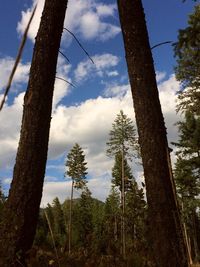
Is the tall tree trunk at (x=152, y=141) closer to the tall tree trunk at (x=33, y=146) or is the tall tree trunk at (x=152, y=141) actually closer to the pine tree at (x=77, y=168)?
the tall tree trunk at (x=33, y=146)

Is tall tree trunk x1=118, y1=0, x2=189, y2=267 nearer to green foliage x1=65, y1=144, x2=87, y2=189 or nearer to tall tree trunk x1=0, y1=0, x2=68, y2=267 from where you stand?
Answer: tall tree trunk x1=0, y1=0, x2=68, y2=267

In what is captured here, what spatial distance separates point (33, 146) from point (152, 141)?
5.14ft

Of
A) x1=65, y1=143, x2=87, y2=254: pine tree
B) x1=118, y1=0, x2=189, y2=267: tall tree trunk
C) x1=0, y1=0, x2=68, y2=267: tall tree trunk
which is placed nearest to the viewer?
x1=118, y1=0, x2=189, y2=267: tall tree trunk

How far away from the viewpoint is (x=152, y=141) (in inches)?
179

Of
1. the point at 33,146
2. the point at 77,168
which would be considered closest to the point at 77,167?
the point at 77,168

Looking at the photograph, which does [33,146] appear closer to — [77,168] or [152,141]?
[152,141]

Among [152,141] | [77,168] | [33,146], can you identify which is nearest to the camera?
[152,141]

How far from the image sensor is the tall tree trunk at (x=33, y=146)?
4.65m

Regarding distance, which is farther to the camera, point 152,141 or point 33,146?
point 33,146

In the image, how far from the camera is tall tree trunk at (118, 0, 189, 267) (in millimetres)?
4078

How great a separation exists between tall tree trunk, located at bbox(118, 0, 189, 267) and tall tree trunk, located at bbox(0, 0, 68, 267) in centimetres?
110

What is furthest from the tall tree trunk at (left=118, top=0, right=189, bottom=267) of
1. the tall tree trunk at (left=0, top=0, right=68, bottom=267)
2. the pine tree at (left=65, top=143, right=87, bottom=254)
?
the pine tree at (left=65, top=143, right=87, bottom=254)

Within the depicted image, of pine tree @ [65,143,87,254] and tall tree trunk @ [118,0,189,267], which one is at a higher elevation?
pine tree @ [65,143,87,254]

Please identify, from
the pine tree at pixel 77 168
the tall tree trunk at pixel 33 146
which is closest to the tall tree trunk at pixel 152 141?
the tall tree trunk at pixel 33 146
